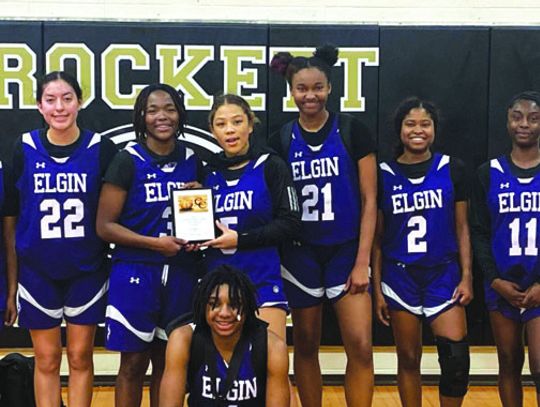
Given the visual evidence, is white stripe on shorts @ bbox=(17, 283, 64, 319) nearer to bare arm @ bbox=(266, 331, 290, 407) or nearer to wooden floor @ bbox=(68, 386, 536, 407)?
bare arm @ bbox=(266, 331, 290, 407)

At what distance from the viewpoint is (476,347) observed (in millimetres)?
4844

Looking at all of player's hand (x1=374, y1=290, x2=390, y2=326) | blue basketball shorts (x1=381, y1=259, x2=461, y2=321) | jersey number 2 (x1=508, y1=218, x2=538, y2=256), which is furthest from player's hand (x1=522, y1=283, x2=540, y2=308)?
player's hand (x1=374, y1=290, x2=390, y2=326)

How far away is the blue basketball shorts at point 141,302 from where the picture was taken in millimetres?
3260

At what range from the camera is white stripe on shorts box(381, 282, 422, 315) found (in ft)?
11.5

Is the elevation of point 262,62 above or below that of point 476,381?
above

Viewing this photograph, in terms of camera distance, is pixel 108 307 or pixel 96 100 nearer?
pixel 108 307

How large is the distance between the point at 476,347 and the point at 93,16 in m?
3.25

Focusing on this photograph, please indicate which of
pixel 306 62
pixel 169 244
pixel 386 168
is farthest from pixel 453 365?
pixel 306 62

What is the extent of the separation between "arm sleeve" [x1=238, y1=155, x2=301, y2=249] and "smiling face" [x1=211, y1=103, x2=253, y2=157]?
0.52 feet

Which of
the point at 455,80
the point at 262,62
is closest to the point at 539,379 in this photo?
the point at 455,80

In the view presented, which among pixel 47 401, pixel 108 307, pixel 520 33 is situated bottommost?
pixel 47 401

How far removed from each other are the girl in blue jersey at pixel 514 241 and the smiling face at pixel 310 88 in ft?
2.90

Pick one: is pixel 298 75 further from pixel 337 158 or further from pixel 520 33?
pixel 520 33

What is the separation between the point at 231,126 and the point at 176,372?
3.64 ft
